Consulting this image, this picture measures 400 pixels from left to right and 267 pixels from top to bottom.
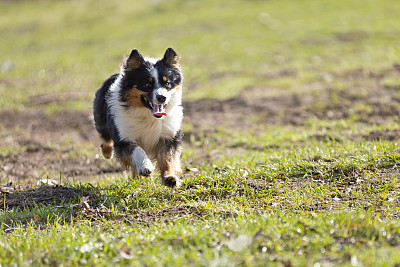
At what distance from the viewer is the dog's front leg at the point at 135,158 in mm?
5582

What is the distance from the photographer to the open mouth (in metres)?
5.82

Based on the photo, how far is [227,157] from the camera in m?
7.37

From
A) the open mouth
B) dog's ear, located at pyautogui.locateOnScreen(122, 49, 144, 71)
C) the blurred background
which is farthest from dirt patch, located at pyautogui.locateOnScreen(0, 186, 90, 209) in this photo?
the blurred background

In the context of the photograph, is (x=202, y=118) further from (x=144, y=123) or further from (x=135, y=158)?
(x=135, y=158)

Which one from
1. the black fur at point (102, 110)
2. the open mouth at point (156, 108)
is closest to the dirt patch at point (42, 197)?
the open mouth at point (156, 108)

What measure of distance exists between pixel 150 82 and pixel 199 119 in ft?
13.6

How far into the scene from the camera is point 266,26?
21.7 meters

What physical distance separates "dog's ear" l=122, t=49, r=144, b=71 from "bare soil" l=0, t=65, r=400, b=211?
5.60 feet

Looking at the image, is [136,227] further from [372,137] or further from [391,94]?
[391,94]

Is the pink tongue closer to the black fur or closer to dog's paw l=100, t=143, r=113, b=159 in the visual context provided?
Answer: the black fur

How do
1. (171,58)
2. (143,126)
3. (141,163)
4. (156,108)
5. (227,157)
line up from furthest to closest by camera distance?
1. (227,157)
2. (171,58)
3. (143,126)
4. (156,108)
5. (141,163)

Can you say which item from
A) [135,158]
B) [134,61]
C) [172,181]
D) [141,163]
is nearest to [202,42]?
[134,61]

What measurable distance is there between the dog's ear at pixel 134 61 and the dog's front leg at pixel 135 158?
0.97 meters

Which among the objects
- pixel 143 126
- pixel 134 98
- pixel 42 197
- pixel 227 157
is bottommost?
pixel 227 157
